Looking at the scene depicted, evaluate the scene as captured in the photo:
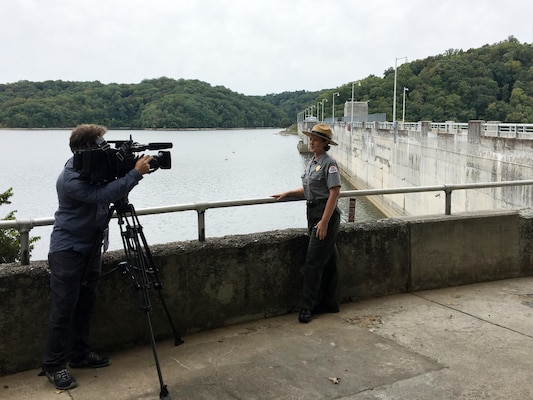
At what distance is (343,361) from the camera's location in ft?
12.3

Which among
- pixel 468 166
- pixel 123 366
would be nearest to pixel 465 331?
pixel 123 366

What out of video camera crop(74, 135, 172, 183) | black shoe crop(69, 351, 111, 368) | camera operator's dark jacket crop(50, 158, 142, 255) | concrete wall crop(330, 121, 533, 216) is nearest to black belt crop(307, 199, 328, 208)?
video camera crop(74, 135, 172, 183)

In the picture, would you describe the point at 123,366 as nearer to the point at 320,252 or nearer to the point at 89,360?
the point at 89,360

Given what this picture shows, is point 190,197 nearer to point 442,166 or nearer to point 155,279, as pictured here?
point 442,166

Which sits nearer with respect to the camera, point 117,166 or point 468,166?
point 117,166

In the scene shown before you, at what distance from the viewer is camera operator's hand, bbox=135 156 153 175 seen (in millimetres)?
3408

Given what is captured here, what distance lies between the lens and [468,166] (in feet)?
92.2

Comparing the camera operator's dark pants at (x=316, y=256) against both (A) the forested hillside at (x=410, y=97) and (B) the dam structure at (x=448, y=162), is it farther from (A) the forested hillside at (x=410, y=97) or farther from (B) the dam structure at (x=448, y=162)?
(A) the forested hillside at (x=410, y=97)

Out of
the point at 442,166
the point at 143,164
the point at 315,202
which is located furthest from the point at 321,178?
the point at 442,166

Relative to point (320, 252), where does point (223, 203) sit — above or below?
above

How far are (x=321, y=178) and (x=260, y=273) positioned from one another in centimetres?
99

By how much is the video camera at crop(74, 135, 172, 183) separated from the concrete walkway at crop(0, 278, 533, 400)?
1.37m

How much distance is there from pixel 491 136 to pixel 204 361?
24.7 meters

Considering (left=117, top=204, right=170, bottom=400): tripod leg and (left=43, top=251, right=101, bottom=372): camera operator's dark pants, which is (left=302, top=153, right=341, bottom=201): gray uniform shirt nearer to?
(left=117, top=204, right=170, bottom=400): tripod leg
